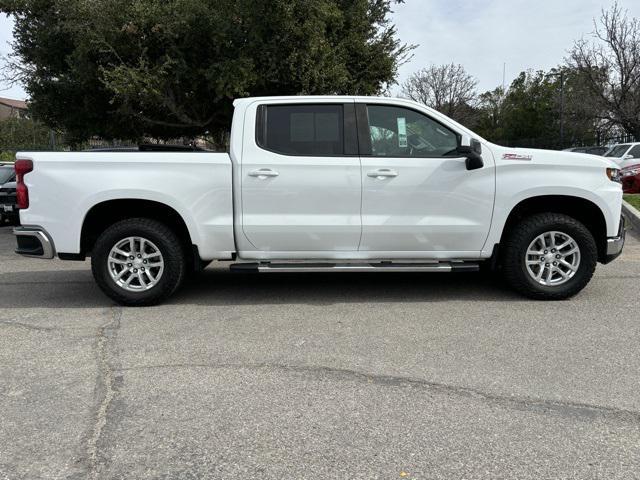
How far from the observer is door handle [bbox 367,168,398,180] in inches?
211

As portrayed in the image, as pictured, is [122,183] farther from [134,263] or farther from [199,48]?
[199,48]

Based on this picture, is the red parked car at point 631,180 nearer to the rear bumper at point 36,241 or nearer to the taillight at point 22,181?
the rear bumper at point 36,241

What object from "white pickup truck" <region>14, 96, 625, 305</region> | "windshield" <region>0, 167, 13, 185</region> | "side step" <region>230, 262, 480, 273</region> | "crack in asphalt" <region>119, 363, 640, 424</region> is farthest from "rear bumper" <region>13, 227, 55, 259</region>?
"windshield" <region>0, 167, 13, 185</region>

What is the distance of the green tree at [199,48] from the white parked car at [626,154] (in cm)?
806

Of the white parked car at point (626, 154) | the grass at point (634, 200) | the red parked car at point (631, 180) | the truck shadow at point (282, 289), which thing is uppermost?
the white parked car at point (626, 154)

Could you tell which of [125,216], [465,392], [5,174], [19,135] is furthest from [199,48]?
[19,135]

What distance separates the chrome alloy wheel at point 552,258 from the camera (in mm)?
5543

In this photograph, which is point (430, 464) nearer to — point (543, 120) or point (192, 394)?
point (192, 394)

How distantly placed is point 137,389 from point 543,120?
61.7 m

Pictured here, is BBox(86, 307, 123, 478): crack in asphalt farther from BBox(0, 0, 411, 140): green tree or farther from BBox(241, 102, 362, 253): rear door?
BBox(0, 0, 411, 140): green tree

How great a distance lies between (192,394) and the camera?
3.57 m

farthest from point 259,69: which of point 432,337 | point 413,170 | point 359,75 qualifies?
point 432,337

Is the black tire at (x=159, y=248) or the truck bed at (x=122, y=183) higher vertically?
the truck bed at (x=122, y=183)

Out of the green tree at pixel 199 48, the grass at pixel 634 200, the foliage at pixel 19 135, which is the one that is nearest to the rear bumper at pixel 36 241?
the green tree at pixel 199 48
